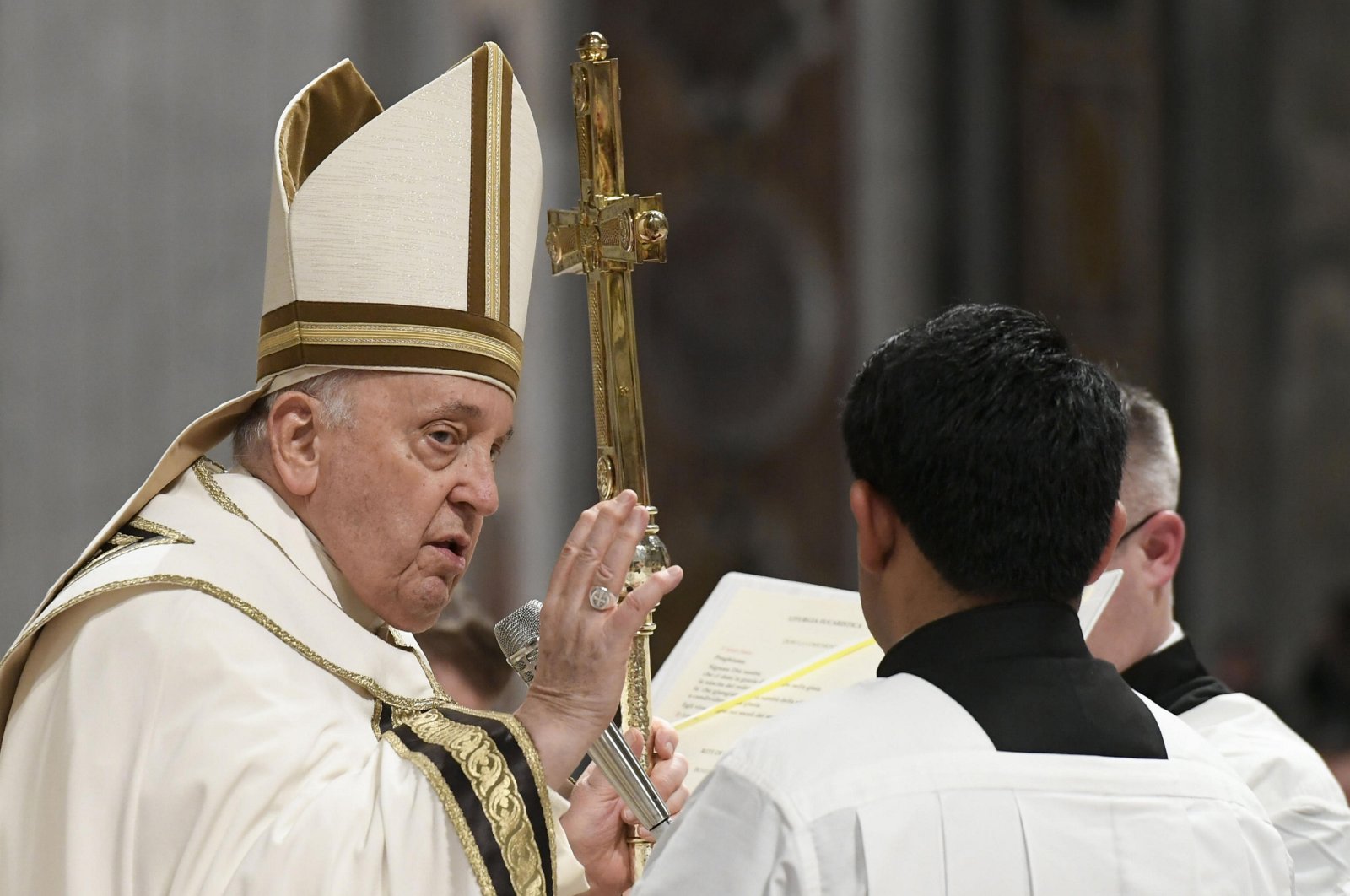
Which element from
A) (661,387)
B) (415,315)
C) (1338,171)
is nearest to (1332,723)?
(1338,171)

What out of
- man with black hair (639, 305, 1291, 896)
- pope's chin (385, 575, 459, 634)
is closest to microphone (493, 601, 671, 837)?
pope's chin (385, 575, 459, 634)

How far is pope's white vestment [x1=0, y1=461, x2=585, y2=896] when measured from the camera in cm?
234

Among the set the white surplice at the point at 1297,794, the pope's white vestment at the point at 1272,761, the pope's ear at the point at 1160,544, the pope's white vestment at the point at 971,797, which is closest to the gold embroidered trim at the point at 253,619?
the pope's white vestment at the point at 971,797

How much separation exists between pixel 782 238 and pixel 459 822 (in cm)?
528

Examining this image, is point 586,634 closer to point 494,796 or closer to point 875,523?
point 494,796

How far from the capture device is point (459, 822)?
2369mm

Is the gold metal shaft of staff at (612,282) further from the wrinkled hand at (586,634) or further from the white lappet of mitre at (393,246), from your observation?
the wrinkled hand at (586,634)

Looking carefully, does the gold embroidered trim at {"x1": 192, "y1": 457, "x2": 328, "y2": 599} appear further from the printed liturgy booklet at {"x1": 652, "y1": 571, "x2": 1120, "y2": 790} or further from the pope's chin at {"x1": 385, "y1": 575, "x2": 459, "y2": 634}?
the printed liturgy booklet at {"x1": 652, "y1": 571, "x2": 1120, "y2": 790}

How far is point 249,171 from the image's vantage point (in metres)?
5.34

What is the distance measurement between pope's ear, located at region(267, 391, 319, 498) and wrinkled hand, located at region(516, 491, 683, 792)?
56cm

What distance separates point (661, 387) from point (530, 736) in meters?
4.58

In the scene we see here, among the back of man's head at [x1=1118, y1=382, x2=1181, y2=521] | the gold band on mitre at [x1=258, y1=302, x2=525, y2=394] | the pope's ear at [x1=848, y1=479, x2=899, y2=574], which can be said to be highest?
the gold band on mitre at [x1=258, y1=302, x2=525, y2=394]

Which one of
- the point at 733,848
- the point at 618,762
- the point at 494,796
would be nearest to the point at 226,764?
the point at 494,796

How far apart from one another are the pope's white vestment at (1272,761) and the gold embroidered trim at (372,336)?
176 centimetres
